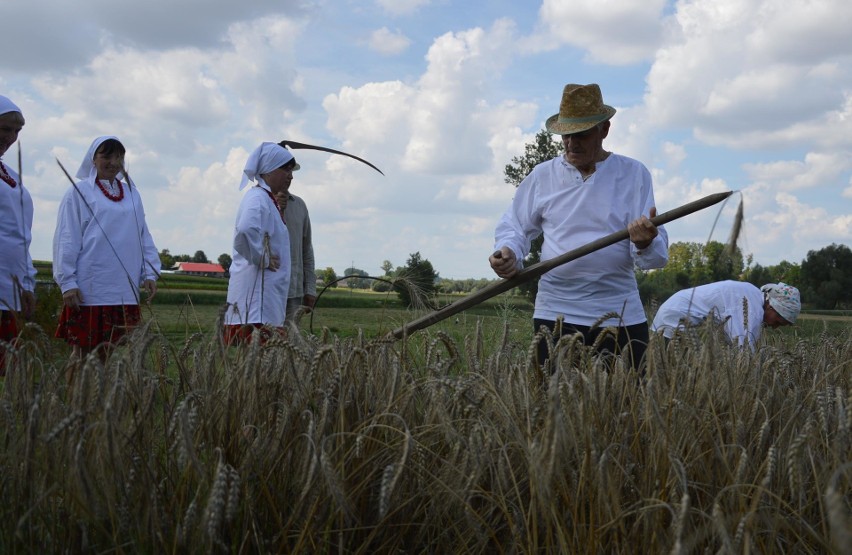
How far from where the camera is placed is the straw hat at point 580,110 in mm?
3688

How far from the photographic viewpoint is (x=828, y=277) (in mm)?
13773

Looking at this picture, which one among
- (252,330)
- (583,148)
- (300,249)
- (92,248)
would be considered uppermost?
(583,148)

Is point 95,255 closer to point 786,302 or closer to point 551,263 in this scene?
point 551,263

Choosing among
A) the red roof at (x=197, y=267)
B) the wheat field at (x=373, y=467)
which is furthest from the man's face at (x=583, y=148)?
the red roof at (x=197, y=267)

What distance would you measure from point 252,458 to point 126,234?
121 inches

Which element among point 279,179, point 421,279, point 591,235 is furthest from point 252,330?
point 279,179

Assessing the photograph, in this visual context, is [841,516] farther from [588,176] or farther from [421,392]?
[588,176]

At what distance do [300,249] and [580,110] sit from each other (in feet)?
8.83

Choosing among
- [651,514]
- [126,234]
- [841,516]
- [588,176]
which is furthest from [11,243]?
[841,516]

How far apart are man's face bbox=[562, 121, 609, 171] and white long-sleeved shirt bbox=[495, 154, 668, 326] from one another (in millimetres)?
46

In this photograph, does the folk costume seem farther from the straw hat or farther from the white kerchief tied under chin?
the straw hat

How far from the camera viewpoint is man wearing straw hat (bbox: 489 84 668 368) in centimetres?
368

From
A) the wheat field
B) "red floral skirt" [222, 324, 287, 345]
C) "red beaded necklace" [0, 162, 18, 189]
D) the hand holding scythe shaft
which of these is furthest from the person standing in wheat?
the wheat field

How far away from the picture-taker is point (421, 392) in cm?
296
